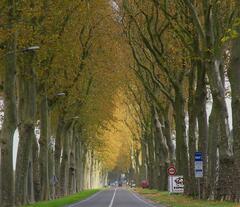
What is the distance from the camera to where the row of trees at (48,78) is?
95.8 ft

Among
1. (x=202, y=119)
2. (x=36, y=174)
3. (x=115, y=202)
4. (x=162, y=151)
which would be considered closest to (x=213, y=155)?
(x=202, y=119)

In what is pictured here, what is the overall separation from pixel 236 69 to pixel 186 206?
6132 mm

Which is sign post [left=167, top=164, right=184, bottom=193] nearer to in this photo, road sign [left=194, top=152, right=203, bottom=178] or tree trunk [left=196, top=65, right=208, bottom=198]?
tree trunk [left=196, top=65, right=208, bottom=198]

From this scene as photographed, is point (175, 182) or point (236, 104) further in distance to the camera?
point (175, 182)

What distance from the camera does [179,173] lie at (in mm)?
42062

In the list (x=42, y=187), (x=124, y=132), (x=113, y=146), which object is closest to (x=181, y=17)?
(x=42, y=187)

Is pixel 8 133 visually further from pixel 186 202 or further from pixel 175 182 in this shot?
pixel 175 182

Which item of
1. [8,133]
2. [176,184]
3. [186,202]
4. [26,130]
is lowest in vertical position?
[186,202]

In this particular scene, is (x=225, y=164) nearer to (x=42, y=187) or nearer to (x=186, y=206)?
(x=186, y=206)

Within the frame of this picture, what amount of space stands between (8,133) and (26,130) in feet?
15.4

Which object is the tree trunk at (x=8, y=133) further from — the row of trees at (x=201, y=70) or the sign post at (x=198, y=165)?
the sign post at (x=198, y=165)

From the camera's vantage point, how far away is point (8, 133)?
1146 inches

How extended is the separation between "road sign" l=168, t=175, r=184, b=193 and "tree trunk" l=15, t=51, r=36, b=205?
10767 millimetres

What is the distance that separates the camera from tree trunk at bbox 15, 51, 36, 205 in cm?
3362
